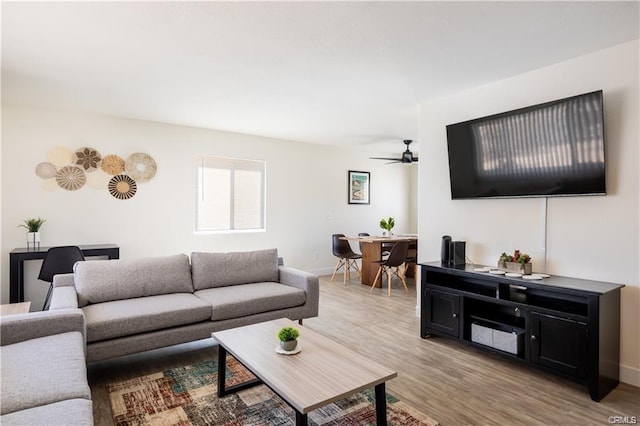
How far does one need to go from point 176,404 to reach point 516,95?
12.1 feet

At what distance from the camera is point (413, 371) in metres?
2.84

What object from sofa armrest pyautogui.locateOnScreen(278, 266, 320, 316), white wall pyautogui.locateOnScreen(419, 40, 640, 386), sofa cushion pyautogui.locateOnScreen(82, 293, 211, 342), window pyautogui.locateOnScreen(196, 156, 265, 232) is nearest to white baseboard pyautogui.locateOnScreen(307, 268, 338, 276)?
window pyautogui.locateOnScreen(196, 156, 265, 232)

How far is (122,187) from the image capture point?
4.92 meters

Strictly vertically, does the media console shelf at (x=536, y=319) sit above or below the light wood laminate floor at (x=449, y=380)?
above

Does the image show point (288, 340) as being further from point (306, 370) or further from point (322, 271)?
point (322, 271)

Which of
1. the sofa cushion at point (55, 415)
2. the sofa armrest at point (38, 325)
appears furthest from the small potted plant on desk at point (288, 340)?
the sofa armrest at point (38, 325)

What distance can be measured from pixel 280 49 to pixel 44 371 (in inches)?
97.6

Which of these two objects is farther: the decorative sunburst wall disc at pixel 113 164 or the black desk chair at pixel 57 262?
the decorative sunburst wall disc at pixel 113 164

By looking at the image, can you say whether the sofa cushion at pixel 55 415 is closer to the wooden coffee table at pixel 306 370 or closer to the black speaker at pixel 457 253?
the wooden coffee table at pixel 306 370

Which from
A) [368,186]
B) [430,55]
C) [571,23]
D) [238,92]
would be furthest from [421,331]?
[368,186]

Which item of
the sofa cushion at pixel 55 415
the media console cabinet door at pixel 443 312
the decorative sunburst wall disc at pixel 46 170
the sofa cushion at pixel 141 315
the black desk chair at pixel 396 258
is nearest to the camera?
the sofa cushion at pixel 55 415

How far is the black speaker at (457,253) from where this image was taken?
11.7 feet

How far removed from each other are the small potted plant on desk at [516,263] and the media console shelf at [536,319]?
0.17 meters

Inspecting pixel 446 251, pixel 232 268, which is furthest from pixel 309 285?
pixel 446 251
